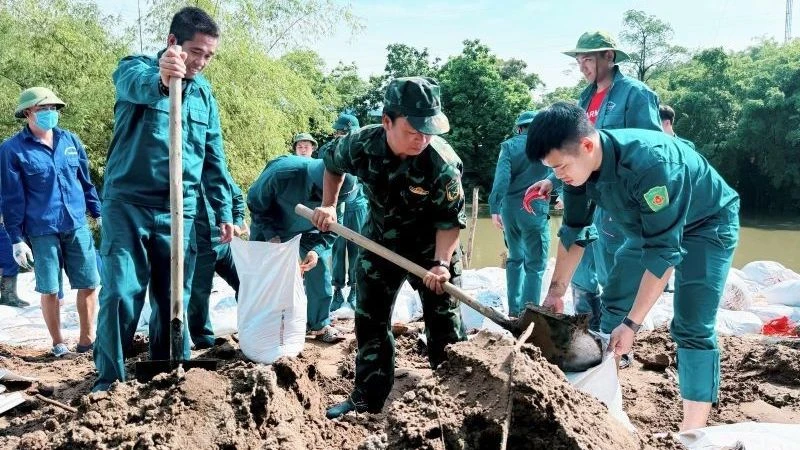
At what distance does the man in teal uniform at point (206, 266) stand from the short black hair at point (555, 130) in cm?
236

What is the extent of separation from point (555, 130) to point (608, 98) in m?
1.98

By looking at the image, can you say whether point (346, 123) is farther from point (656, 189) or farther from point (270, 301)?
point (656, 189)

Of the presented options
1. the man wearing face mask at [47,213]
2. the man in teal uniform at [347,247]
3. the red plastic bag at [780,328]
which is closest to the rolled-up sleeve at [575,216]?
the man in teal uniform at [347,247]

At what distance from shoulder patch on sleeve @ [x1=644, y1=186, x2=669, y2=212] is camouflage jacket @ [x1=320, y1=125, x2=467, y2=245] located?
853mm

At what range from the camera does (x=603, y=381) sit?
8.72 ft

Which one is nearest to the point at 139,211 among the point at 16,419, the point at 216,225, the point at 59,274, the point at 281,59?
the point at 216,225

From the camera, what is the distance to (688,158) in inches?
104

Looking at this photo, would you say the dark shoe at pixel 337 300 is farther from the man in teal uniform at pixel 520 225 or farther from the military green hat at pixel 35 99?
the military green hat at pixel 35 99

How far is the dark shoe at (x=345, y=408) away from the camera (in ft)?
10.0

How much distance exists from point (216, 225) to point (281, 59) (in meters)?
8.62

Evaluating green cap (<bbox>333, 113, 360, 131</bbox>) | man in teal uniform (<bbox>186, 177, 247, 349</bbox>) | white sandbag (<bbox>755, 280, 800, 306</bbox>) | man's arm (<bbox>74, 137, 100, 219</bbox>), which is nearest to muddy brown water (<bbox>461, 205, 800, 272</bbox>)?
green cap (<bbox>333, 113, 360, 131</bbox>)

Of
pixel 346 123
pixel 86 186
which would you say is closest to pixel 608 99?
pixel 346 123

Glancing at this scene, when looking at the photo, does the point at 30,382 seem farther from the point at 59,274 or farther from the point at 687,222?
the point at 687,222

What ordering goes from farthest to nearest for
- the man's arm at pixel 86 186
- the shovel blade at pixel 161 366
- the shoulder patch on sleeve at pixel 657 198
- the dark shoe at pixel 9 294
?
1. the dark shoe at pixel 9 294
2. the man's arm at pixel 86 186
3. the shovel blade at pixel 161 366
4. the shoulder patch on sleeve at pixel 657 198
